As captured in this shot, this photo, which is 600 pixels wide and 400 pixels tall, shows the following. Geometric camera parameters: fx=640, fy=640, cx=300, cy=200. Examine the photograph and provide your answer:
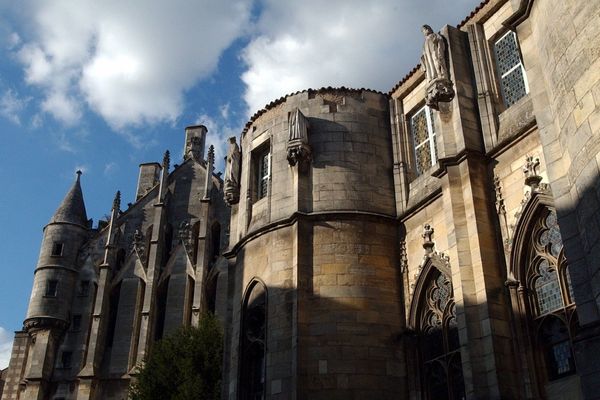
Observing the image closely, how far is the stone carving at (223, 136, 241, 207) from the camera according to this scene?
1748cm

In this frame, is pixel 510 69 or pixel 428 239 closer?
pixel 510 69

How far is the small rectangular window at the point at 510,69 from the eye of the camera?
41.7 feet

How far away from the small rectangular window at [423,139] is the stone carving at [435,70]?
5.82ft

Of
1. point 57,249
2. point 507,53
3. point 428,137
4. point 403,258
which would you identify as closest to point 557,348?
point 403,258

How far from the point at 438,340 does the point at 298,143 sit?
556 cm

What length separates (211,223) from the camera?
32188mm

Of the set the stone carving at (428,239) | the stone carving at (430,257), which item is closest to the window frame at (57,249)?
the stone carving at (430,257)

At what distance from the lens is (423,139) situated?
15438mm

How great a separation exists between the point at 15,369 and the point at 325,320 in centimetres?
2563

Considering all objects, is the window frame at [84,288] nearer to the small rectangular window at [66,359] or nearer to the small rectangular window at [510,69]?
the small rectangular window at [66,359]

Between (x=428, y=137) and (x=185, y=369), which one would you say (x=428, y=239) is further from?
(x=185, y=369)

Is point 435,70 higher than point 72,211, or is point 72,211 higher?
point 72,211

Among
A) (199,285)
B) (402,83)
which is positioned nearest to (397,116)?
(402,83)

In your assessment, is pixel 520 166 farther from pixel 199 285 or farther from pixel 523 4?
pixel 199 285
